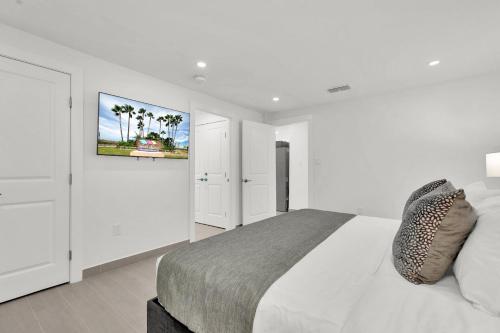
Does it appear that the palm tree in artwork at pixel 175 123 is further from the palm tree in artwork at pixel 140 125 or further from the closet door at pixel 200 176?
the closet door at pixel 200 176

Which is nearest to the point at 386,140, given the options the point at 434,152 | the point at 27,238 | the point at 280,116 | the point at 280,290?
the point at 434,152

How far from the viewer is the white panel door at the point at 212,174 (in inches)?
167

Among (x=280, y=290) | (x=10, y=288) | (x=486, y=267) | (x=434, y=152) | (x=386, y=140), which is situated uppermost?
(x=386, y=140)

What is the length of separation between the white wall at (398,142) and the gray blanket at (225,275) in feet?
8.30

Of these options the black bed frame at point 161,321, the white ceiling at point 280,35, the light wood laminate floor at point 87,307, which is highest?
the white ceiling at point 280,35

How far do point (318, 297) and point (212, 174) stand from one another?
12.4 feet

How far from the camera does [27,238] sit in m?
2.06

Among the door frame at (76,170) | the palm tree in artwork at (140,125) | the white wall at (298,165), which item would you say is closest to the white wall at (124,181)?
the door frame at (76,170)

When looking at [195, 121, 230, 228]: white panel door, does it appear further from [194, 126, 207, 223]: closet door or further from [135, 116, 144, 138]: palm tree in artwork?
[135, 116, 144, 138]: palm tree in artwork

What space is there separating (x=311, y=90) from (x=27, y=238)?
3760 mm

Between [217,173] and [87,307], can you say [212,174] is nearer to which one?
[217,173]

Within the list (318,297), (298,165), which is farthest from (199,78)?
(298,165)

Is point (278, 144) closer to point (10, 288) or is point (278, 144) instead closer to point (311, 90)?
point (311, 90)

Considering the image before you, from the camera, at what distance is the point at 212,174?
4.49 meters
